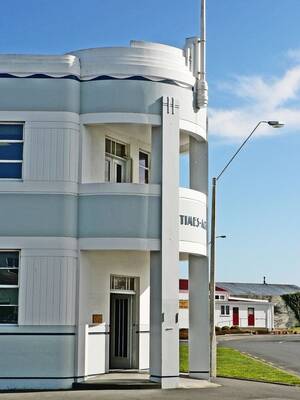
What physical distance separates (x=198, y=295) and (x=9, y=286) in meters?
5.53

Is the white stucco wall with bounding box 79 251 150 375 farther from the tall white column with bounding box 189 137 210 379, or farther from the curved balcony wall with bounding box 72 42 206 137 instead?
the curved balcony wall with bounding box 72 42 206 137

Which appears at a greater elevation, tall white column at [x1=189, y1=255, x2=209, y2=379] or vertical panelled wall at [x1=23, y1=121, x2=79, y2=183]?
vertical panelled wall at [x1=23, y1=121, x2=79, y2=183]

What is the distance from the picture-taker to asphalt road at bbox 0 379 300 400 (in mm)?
18219

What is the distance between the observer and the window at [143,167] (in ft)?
78.9

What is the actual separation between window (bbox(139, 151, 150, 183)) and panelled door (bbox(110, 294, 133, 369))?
3.59 meters

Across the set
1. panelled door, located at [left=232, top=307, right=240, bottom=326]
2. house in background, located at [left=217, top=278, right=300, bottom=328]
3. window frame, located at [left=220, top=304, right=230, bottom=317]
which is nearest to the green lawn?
window frame, located at [left=220, top=304, right=230, bottom=317]

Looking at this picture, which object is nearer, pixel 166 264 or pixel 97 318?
pixel 166 264

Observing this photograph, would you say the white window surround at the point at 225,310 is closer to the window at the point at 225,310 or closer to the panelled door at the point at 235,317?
the window at the point at 225,310

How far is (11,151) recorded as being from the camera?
2078cm

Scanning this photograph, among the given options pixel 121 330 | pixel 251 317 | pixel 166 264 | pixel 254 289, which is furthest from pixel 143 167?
pixel 254 289

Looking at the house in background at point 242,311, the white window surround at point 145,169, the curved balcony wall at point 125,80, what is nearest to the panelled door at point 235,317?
the house in background at point 242,311

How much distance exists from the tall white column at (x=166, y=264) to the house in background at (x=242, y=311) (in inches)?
2077

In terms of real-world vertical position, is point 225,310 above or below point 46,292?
above

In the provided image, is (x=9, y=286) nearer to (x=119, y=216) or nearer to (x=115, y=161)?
(x=119, y=216)
